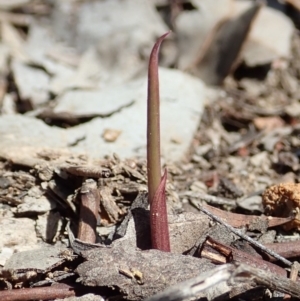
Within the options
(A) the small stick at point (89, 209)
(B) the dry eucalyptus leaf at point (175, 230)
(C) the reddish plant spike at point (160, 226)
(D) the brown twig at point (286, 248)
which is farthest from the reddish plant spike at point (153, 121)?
(D) the brown twig at point (286, 248)

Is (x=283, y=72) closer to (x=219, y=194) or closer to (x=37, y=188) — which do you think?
(x=219, y=194)

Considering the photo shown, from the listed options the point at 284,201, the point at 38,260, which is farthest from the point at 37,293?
the point at 284,201

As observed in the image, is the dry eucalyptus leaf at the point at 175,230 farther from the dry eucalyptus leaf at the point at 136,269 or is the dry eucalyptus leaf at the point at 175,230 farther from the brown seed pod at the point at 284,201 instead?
the brown seed pod at the point at 284,201

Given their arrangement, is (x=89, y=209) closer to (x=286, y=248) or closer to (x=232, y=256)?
(x=232, y=256)

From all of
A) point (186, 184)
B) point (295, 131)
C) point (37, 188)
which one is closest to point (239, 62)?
point (295, 131)

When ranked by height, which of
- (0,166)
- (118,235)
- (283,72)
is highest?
(283,72)

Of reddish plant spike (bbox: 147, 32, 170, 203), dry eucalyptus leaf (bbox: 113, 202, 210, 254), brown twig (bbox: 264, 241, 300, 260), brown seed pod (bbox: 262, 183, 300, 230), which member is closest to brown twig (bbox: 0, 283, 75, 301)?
dry eucalyptus leaf (bbox: 113, 202, 210, 254)
